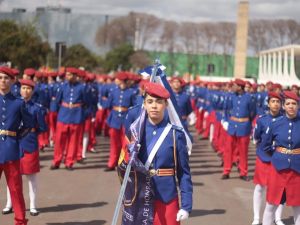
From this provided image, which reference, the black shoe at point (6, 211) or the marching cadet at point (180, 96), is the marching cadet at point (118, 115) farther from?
the black shoe at point (6, 211)

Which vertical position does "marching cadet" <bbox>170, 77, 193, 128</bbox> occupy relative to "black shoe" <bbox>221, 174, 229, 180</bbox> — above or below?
above

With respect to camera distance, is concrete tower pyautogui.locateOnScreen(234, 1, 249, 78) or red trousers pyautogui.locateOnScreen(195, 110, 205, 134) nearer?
red trousers pyautogui.locateOnScreen(195, 110, 205, 134)

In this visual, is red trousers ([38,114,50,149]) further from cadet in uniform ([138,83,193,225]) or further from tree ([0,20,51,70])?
tree ([0,20,51,70])

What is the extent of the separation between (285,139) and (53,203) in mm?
3609

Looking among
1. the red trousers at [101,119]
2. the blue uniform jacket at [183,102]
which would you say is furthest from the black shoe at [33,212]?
the red trousers at [101,119]

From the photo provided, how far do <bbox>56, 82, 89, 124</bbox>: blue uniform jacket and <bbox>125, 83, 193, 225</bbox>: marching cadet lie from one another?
21.7 feet

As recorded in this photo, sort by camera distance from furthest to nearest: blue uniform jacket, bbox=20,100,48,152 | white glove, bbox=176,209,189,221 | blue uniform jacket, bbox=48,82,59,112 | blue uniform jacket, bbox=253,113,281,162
Result: blue uniform jacket, bbox=48,82,59,112, blue uniform jacket, bbox=20,100,48,152, blue uniform jacket, bbox=253,113,281,162, white glove, bbox=176,209,189,221

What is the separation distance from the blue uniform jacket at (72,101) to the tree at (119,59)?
43.7 meters

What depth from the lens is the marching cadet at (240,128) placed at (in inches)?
420

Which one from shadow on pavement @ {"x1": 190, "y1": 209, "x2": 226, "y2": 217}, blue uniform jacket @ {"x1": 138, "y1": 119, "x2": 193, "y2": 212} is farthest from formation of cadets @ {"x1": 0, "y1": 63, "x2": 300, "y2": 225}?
blue uniform jacket @ {"x1": 138, "y1": 119, "x2": 193, "y2": 212}

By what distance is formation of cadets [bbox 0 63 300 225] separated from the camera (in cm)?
619

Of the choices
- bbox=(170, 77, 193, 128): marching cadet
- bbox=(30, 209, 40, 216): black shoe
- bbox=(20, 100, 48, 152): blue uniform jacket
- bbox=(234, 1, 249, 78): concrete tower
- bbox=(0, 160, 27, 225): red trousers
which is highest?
bbox=(234, 1, 249, 78): concrete tower

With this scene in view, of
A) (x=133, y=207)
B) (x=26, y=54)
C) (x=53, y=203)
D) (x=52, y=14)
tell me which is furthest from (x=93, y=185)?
(x=52, y=14)

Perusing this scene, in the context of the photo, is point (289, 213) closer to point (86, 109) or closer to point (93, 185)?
point (93, 185)
